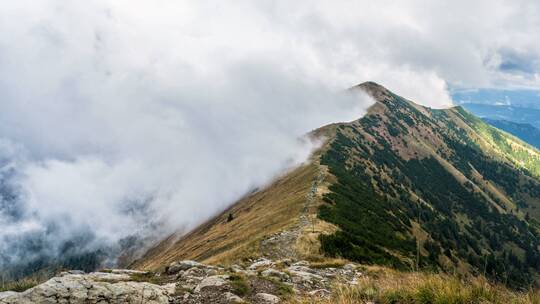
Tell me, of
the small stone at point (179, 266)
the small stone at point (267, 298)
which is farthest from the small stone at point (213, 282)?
the small stone at point (179, 266)

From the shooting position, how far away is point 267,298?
15867 millimetres

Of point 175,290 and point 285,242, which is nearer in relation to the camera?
point 175,290

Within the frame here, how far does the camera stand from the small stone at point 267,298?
50.7ft

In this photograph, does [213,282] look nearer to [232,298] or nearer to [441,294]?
[232,298]

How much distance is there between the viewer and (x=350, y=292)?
10.8 metres

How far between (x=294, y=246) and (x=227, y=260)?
28.7 ft

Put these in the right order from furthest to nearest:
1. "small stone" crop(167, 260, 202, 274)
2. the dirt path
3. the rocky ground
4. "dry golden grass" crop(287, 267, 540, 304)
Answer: the dirt path
"small stone" crop(167, 260, 202, 274)
the rocky ground
"dry golden grass" crop(287, 267, 540, 304)

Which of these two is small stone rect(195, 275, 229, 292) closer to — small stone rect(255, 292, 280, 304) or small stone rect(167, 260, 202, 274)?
small stone rect(255, 292, 280, 304)

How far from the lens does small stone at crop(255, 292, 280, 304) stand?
50.7 feet

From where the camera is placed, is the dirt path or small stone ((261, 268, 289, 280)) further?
the dirt path

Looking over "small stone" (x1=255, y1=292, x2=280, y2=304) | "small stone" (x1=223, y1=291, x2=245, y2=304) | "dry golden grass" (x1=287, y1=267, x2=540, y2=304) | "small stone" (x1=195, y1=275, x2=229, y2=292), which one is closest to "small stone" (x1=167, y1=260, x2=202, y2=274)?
"small stone" (x1=195, y1=275, x2=229, y2=292)

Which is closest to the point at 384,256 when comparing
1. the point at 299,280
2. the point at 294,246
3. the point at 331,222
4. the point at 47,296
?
the point at 331,222

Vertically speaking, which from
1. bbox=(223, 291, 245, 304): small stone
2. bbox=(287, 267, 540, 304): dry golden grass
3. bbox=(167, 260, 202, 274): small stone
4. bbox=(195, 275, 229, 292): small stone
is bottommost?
bbox=(287, 267, 540, 304): dry golden grass

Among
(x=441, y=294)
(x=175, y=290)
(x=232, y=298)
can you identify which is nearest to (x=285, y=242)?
(x=175, y=290)
